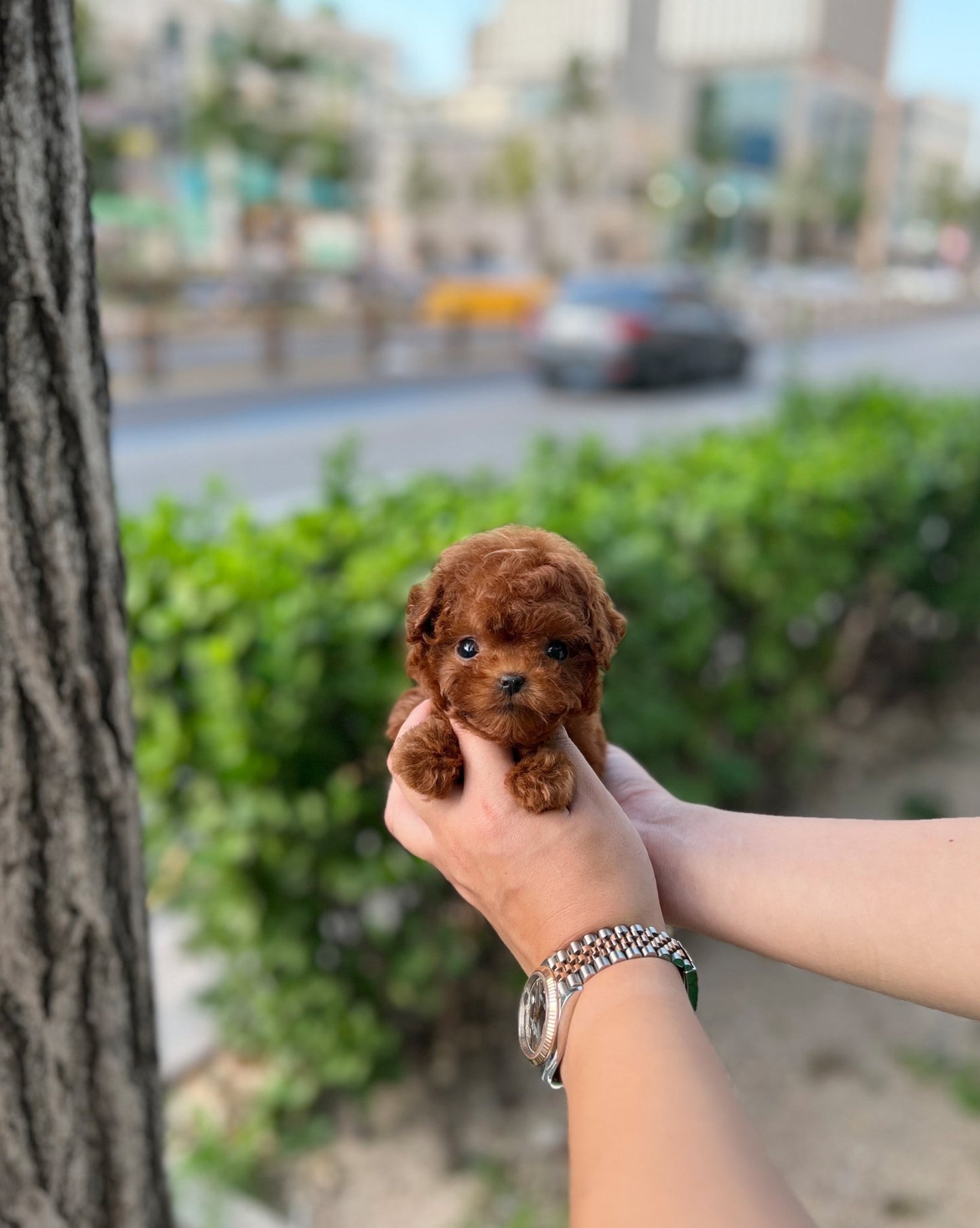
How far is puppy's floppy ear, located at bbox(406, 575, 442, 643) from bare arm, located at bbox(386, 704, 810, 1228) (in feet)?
0.35

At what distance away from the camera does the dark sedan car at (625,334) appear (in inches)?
656

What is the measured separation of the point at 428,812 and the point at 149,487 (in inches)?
407

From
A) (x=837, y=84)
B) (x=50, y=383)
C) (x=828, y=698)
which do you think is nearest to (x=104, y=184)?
(x=828, y=698)

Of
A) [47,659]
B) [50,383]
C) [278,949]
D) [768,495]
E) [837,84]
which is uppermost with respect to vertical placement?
[837,84]

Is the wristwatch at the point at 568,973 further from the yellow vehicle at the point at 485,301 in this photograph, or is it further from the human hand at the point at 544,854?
the yellow vehicle at the point at 485,301

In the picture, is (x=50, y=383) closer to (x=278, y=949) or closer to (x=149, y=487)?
(x=278, y=949)

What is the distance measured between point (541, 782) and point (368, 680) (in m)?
1.63

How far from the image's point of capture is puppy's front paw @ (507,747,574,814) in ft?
3.61

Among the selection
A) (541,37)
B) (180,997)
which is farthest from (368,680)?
(541,37)

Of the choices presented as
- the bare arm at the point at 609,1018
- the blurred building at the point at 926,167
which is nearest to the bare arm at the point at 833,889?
the bare arm at the point at 609,1018

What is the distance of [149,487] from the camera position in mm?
10875

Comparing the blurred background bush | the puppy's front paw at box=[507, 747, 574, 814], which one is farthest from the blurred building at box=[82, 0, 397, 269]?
the puppy's front paw at box=[507, 747, 574, 814]

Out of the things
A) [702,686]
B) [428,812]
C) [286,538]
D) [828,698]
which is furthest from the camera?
[828,698]

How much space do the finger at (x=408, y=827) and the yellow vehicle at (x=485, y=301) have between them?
2601 centimetres
